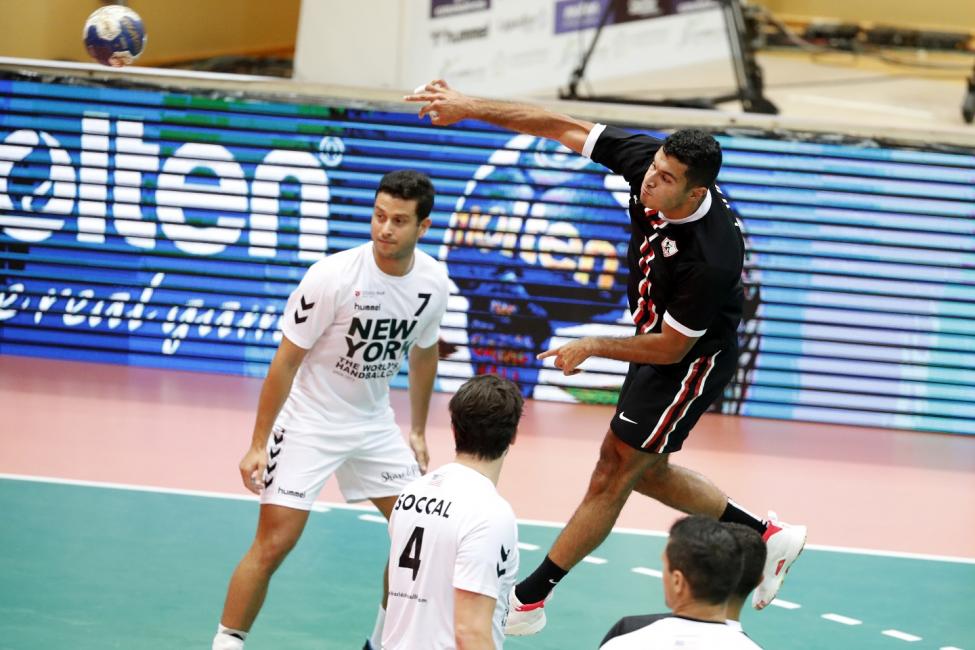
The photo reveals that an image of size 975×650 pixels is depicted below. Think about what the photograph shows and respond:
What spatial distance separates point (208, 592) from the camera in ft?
21.9

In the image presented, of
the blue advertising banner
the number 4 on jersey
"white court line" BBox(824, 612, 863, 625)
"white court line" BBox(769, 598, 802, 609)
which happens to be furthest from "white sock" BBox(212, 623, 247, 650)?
Answer: the blue advertising banner

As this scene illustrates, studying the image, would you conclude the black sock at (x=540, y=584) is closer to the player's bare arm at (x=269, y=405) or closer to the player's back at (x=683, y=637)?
the player's bare arm at (x=269, y=405)

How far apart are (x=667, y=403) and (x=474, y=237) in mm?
5213

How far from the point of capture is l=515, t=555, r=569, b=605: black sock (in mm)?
6082

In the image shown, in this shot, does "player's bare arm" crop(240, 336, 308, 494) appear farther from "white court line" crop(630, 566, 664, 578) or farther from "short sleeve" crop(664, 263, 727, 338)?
"white court line" crop(630, 566, 664, 578)

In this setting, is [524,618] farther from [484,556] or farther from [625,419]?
[484,556]

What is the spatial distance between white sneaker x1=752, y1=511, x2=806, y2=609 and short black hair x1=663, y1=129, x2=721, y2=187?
1.89 metres

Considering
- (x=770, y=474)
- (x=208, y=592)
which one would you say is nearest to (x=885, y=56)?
(x=770, y=474)

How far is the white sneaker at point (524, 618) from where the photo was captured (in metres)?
6.05

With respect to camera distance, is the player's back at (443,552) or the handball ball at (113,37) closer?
the player's back at (443,552)

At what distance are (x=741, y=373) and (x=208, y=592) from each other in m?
5.84

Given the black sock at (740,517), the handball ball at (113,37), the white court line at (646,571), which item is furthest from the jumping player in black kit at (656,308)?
the handball ball at (113,37)

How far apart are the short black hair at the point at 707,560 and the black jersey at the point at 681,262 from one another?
215cm

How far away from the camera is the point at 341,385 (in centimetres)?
588
